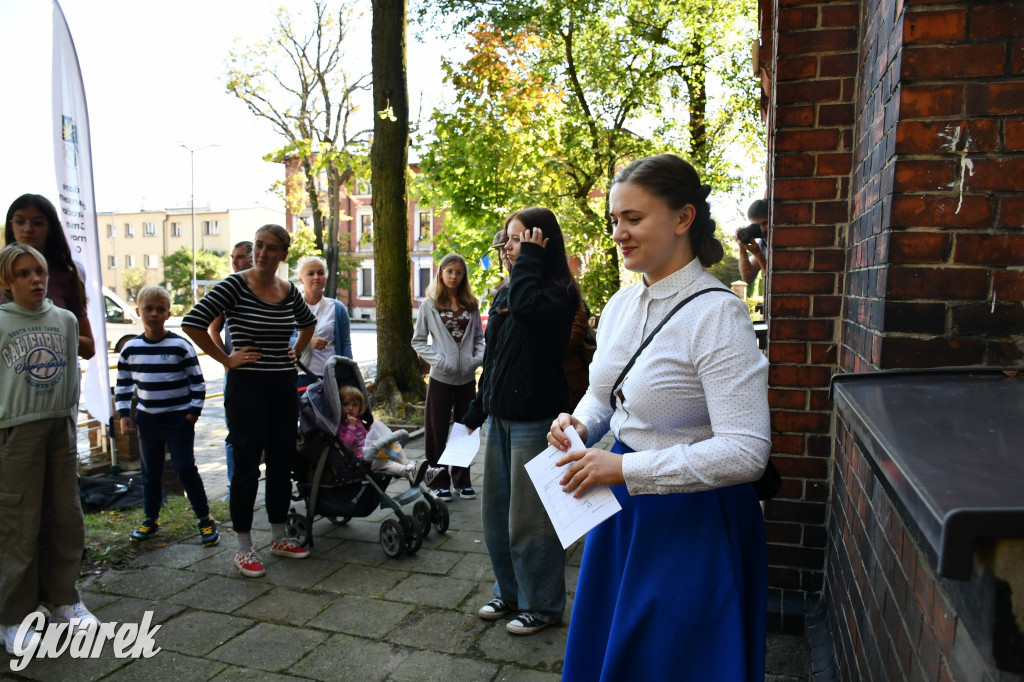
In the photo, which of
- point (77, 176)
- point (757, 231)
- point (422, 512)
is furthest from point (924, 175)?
point (77, 176)

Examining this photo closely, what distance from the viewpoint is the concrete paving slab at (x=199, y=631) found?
11.6 ft

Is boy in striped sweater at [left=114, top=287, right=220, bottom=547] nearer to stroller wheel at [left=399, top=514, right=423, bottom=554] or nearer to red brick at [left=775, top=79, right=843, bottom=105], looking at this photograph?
stroller wheel at [left=399, top=514, right=423, bottom=554]

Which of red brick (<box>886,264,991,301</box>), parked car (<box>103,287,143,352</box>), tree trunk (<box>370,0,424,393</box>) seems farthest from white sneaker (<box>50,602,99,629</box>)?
parked car (<box>103,287,143,352</box>)

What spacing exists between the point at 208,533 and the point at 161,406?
910 mm

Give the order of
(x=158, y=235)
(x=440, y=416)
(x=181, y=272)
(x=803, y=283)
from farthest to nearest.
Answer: (x=158, y=235) < (x=181, y=272) < (x=440, y=416) < (x=803, y=283)

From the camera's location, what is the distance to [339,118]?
92.1 feet

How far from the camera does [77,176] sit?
5.94 m

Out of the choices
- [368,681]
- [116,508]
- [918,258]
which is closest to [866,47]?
[918,258]

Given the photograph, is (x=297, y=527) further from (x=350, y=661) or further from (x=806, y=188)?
(x=806, y=188)

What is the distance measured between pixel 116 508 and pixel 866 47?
19.0 feet

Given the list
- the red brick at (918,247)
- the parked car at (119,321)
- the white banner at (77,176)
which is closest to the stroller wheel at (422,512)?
the white banner at (77,176)

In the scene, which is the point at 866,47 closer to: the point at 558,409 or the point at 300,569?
the point at 558,409

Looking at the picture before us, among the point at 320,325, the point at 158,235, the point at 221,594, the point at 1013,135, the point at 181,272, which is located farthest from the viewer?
the point at 158,235

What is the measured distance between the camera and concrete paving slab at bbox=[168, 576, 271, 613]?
3.99 metres
